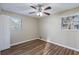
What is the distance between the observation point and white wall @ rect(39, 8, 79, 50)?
132cm

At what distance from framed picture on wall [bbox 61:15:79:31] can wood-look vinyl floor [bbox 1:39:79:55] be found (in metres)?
0.35

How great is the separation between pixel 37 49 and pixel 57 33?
0.45m

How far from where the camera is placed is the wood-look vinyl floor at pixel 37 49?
127 cm

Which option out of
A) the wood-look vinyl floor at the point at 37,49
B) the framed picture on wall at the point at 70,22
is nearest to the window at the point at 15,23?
the wood-look vinyl floor at the point at 37,49

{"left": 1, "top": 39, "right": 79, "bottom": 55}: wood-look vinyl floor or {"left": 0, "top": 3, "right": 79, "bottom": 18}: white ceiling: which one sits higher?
{"left": 0, "top": 3, "right": 79, "bottom": 18}: white ceiling

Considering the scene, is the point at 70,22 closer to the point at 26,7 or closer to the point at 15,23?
the point at 26,7

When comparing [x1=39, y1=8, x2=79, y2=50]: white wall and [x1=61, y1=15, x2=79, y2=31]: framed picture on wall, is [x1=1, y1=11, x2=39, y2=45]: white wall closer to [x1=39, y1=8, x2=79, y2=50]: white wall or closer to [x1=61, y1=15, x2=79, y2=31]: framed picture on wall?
[x1=39, y1=8, x2=79, y2=50]: white wall

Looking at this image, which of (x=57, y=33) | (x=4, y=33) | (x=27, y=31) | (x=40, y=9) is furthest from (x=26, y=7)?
(x=57, y=33)

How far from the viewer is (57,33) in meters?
1.44

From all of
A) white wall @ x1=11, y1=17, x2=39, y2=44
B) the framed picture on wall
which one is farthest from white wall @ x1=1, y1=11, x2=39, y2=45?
the framed picture on wall

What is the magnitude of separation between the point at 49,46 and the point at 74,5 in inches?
30.1

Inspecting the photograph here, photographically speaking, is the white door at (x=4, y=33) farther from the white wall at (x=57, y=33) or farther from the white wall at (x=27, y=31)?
the white wall at (x=57, y=33)

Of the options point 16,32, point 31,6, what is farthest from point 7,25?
point 31,6
